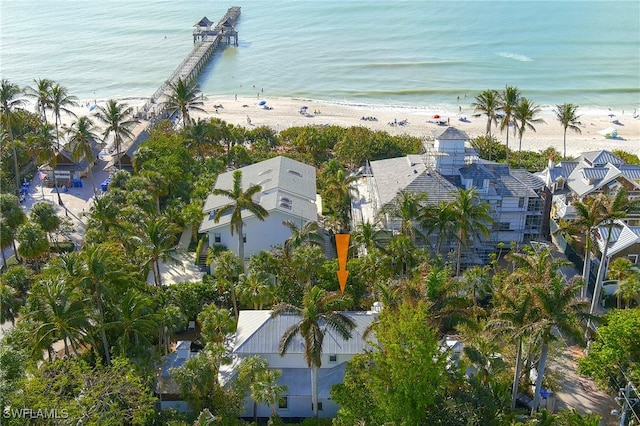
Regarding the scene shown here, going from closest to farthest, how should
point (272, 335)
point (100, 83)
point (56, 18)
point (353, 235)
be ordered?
point (272, 335)
point (353, 235)
point (100, 83)
point (56, 18)

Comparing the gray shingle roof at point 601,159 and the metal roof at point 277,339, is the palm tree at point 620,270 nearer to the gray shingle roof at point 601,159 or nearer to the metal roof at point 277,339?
the gray shingle roof at point 601,159

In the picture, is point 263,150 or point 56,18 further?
point 56,18

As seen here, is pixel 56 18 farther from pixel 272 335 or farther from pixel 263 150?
pixel 272 335

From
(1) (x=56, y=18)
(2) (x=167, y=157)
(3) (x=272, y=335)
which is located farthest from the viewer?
(1) (x=56, y=18)

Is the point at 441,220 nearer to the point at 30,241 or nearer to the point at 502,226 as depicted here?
the point at 502,226

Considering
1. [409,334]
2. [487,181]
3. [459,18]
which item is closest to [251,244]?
[487,181]

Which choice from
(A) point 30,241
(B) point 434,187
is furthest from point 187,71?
(A) point 30,241

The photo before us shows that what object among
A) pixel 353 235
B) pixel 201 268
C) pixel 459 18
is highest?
pixel 459 18

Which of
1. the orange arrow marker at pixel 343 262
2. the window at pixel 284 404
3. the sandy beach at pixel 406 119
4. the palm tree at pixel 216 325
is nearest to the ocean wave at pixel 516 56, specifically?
the sandy beach at pixel 406 119
